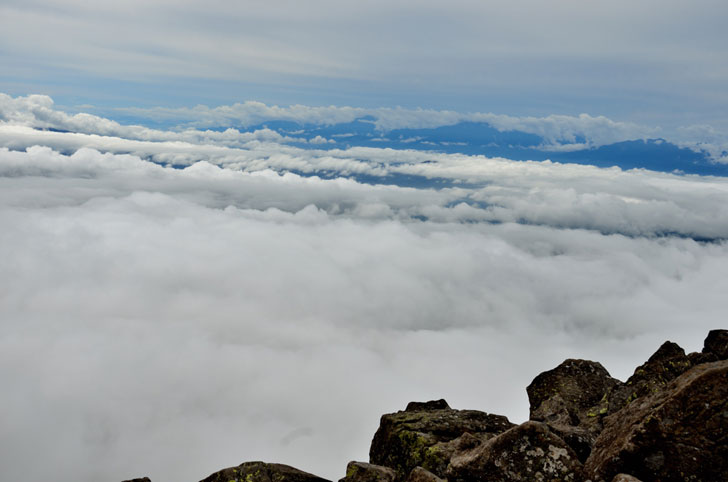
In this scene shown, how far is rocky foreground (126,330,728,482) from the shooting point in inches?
414

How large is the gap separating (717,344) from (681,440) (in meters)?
10.5

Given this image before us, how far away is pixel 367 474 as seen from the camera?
14.1m

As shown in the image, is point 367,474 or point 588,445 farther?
point 367,474

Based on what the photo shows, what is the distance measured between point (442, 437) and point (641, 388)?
313 inches

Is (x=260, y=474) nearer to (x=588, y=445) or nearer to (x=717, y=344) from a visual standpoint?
(x=588, y=445)

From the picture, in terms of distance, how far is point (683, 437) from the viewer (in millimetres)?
10664

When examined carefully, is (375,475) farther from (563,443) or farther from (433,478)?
(563,443)

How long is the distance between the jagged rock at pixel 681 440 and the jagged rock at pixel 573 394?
21.7 feet

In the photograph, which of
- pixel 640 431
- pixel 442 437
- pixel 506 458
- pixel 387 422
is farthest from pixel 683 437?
pixel 387 422

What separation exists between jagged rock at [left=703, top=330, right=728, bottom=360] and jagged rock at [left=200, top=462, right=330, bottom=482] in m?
16.4

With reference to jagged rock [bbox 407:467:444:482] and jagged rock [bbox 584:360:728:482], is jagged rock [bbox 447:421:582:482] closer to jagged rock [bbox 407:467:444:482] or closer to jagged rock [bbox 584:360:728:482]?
jagged rock [bbox 407:467:444:482]

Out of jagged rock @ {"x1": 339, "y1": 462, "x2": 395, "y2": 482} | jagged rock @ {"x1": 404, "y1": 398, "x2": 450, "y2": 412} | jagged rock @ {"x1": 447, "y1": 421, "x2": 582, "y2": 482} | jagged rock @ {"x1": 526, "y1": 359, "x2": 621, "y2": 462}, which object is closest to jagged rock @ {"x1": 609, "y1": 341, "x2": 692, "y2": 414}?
jagged rock @ {"x1": 526, "y1": 359, "x2": 621, "y2": 462}

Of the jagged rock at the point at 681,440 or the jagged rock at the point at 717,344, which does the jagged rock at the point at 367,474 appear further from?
the jagged rock at the point at 717,344

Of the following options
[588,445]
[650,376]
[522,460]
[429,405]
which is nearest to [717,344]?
[650,376]
